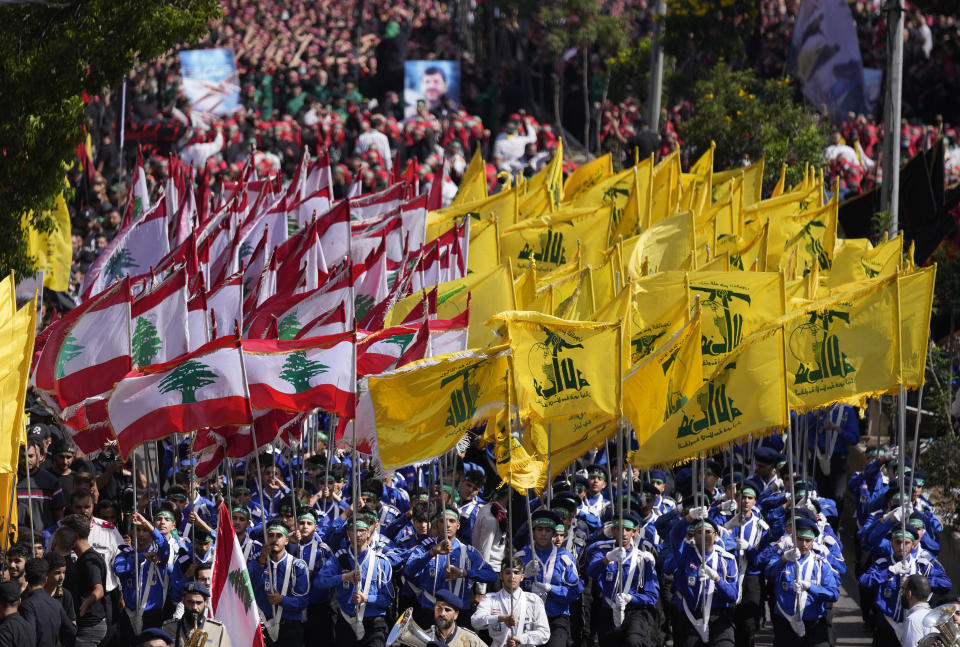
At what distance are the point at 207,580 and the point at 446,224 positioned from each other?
8682mm

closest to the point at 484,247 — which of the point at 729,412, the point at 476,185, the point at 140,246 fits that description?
the point at 476,185

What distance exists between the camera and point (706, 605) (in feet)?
46.3

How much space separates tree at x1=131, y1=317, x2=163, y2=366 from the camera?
14594 mm

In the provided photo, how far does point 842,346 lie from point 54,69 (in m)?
7.66

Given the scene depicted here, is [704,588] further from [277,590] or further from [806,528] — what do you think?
[277,590]

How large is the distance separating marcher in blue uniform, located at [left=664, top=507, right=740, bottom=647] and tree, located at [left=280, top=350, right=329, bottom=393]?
10.2 feet

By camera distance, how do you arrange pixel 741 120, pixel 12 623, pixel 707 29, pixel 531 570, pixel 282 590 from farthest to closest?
pixel 707 29 < pixel 741 120 < pixel 282 590 < pixel 531 570 < pixel 12 623

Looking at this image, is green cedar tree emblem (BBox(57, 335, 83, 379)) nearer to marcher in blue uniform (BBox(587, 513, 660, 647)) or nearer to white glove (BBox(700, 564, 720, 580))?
marcher in blue uniform (BBox(587, 513, 660, 647))

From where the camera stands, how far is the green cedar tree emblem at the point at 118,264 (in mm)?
19250

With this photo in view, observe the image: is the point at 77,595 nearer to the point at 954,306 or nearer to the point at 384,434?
the point at 384,434

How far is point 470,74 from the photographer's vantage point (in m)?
38.4

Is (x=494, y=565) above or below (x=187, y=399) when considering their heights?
below

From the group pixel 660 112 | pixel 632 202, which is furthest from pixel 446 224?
pixel 660 112

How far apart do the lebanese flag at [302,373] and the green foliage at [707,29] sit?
19.8 metres
